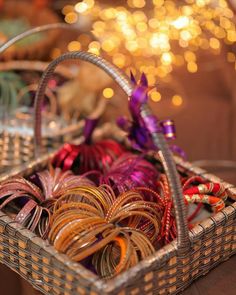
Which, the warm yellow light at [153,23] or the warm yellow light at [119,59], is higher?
the warm yellow light at [153,23]

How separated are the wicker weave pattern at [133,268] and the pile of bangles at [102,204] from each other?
0.03 m

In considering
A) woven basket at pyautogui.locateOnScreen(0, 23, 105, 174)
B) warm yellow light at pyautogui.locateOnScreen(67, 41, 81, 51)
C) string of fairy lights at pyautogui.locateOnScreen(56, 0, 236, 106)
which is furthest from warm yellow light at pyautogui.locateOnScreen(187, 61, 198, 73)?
woven basket at pyautogui.locateOnScreen(0, 23, 105, 174)

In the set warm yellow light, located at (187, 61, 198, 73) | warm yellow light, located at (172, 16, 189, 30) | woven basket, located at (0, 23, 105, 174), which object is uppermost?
warm yellow light, located at (172, 16, 189, 30)

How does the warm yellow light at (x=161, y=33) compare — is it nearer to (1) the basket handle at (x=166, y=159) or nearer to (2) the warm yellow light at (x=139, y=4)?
(2) the warm yellow light at (x=139, y=4)

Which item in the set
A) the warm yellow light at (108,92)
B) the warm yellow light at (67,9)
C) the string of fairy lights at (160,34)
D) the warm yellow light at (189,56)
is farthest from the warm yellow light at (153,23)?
the warm yellow light at (67,9)

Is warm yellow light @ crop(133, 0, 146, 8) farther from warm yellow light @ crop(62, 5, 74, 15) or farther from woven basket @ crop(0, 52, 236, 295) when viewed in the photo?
woven basket @ crop(0, 52, 236, 295)

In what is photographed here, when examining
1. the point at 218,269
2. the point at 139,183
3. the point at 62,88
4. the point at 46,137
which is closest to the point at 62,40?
the point at 62,88

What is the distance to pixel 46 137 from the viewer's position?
45.2 inches

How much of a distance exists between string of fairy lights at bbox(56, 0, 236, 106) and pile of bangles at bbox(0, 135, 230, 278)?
0.38 m

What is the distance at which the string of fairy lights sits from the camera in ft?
4.10

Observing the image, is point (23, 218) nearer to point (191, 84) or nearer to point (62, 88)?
point (62, 88)

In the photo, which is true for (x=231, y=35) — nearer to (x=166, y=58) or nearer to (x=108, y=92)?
(x=166, y=58)

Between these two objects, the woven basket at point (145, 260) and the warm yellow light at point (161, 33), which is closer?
the woven basket at point (145, 260)

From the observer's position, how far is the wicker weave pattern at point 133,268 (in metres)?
0.67
